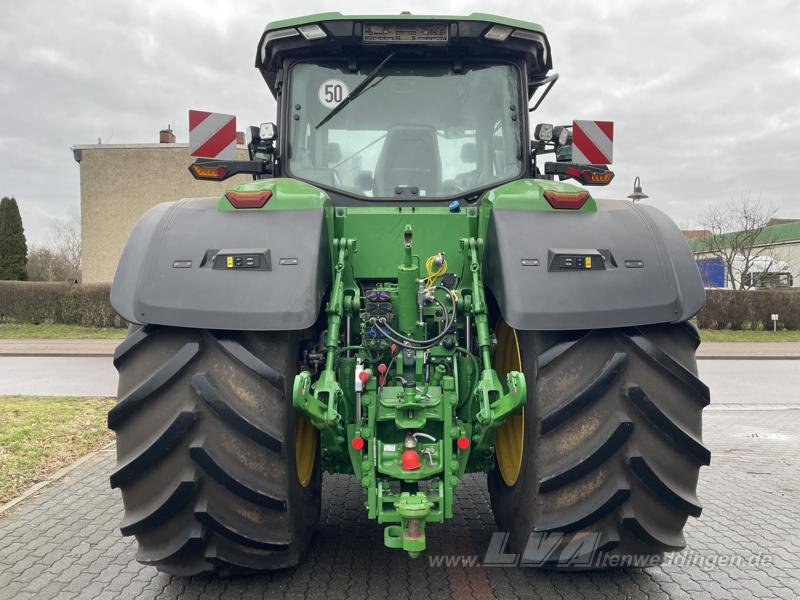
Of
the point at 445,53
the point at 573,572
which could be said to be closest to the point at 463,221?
the point at 445,53

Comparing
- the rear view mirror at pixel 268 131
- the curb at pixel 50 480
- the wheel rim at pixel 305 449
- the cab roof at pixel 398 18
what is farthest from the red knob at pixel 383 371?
the curb at pixel 50 480

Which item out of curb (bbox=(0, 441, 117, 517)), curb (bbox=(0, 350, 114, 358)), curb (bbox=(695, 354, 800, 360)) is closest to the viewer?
curb (bbox=(0, 441, 117, 517))

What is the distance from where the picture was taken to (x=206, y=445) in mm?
2576

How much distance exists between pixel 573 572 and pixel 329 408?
163cm

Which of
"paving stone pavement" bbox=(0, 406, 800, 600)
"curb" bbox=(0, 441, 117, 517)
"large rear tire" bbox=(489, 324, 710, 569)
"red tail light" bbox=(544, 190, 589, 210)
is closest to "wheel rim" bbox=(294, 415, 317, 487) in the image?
"paving stone pavement" bbox=(0, 406, 800, 600)

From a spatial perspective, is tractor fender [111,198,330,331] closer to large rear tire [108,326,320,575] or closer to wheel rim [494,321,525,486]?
large rear tire [108,326,320,575]

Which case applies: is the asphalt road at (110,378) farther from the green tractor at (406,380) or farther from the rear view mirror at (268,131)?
the green tractor at (406,380)

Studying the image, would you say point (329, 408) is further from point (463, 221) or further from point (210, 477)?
point (463, 221)

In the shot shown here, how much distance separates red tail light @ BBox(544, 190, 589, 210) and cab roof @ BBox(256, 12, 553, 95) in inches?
43.3

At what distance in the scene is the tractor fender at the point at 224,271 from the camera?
2.61 metres

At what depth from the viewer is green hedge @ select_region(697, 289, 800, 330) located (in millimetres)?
22250

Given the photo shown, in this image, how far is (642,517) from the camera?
2691 mm

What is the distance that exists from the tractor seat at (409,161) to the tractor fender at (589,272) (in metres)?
0.84

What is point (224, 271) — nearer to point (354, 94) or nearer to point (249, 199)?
point (249, 199)
